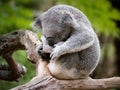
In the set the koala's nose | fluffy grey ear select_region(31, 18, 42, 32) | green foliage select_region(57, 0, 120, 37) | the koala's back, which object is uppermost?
green foliage select_region(57, 0, 120, 37)

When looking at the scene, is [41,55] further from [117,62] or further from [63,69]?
[117,62]

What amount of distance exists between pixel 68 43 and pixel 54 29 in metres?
0.13

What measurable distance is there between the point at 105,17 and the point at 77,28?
8.90ft

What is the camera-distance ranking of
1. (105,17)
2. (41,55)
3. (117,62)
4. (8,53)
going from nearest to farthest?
1. (41,55)
2. (8,53)
3. (105,17)
4. (117,62)

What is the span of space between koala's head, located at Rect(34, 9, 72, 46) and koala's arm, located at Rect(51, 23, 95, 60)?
1.8 inches

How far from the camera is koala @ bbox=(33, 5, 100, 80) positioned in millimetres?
2145

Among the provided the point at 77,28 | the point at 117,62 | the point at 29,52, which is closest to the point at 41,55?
the point at 29,52

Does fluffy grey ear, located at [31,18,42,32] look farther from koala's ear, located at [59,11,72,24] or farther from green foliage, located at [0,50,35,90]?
green foliage, located at [0,50,35,90]

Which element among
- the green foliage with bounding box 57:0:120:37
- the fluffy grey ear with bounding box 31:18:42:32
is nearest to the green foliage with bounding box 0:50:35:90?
the fluffy grey ear with bounding box 31:18:42:32

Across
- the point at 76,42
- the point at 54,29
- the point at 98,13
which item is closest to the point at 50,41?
the point at 54,29

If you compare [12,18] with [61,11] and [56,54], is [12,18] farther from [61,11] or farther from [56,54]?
[56,54]

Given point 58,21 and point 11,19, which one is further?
point 11,19

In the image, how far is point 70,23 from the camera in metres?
2.16

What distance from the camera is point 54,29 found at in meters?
2.19
